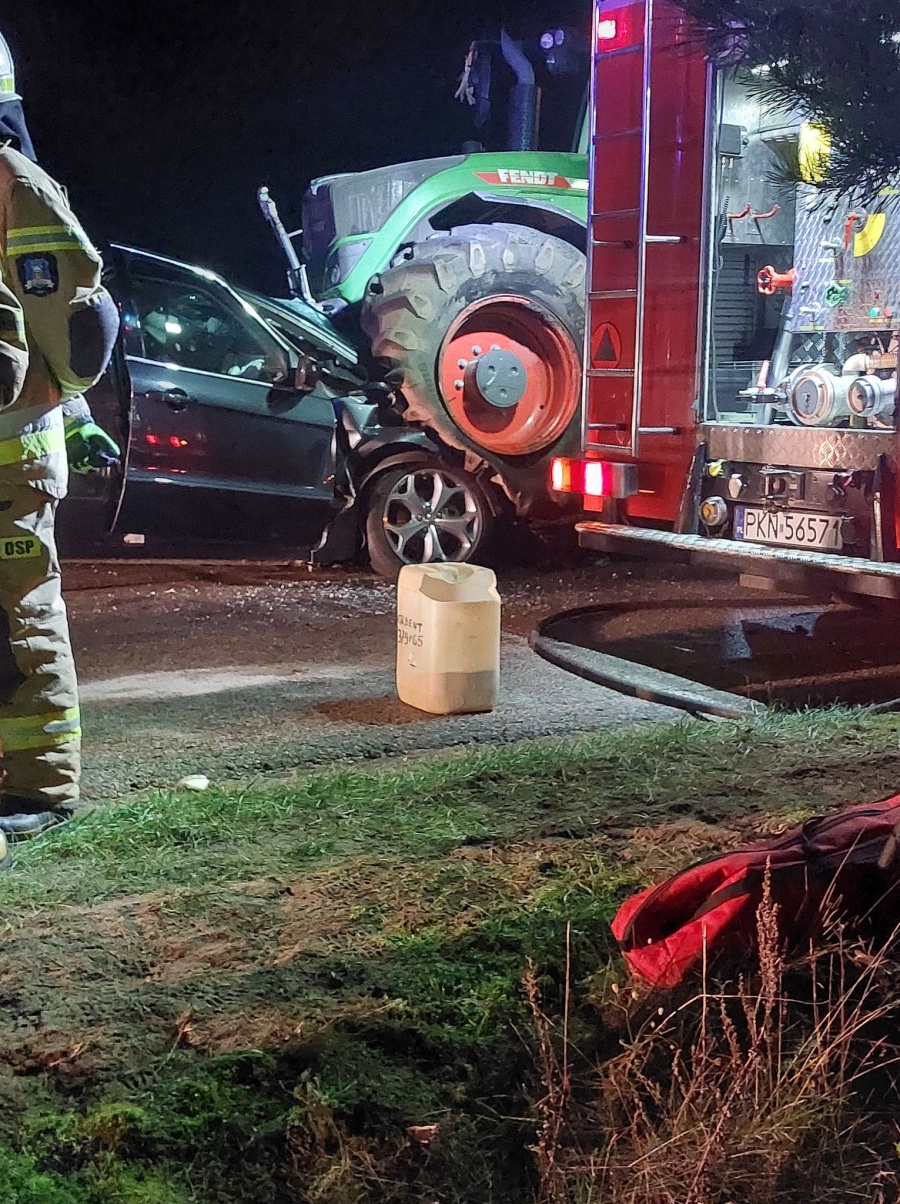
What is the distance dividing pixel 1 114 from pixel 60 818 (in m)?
1.92

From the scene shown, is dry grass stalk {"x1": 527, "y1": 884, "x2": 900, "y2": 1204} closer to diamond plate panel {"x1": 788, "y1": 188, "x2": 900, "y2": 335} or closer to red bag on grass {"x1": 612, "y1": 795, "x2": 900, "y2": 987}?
red bag on grass {"x1": 612, "y1": 795, "x2": 900, "y2": 987}

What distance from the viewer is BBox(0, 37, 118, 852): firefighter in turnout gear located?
3727mm

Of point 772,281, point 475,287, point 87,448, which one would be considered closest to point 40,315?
point 87,448

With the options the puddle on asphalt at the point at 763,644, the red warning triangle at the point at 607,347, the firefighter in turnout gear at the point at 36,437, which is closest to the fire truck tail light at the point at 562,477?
the red warning triangle at the point at 607,347

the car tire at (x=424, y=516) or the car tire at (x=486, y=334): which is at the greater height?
the car tire at (x=486, y=334)

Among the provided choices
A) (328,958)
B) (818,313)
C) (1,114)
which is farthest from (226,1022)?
(818,313)

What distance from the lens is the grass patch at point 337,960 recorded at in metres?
2.32

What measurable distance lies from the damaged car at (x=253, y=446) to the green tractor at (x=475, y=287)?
9.9 inches

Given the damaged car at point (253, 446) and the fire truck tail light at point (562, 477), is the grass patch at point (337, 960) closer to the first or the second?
the fire truck tail light at point (562, 477)

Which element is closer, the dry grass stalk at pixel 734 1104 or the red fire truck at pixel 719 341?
the dry grass stalk at pixel 734 1104

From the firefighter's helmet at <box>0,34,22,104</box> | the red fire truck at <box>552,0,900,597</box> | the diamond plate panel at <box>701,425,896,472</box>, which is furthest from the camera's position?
the red fire truck at <box>552,0,900,597</box>

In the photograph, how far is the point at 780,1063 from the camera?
246 cm

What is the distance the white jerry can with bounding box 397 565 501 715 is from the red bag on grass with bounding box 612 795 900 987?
245 cm

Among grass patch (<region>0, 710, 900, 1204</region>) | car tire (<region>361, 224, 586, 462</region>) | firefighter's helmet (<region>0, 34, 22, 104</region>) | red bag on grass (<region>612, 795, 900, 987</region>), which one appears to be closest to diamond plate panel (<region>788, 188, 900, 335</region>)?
car tire (<region>361, 224, 586, 462</region>)
